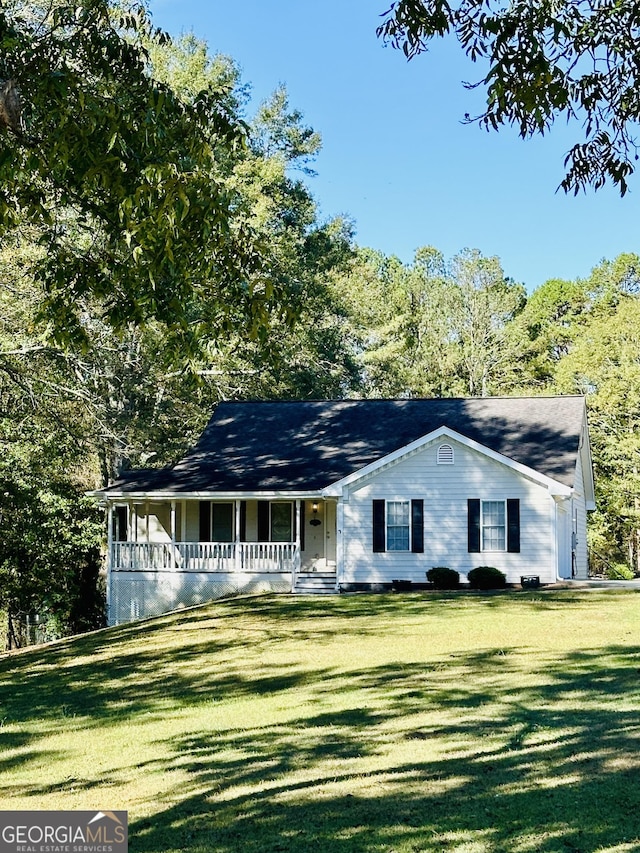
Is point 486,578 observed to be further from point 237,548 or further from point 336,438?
point 336,438

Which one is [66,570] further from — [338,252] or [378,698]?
[378,698]

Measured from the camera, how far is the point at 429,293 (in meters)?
53.3

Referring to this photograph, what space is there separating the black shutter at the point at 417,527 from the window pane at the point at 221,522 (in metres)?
5.50

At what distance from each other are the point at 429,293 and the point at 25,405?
2959cm

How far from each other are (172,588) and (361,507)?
5.34 meters

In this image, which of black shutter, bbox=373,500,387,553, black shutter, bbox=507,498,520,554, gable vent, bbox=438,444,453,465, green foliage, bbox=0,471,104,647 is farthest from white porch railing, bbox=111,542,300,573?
black shutter, bbox=507,498,520,554

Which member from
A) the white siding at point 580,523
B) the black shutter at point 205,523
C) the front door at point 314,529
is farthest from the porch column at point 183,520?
the white siding at point 580,523

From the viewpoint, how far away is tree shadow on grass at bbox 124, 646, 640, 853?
652 cm

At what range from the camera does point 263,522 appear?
28.3 metres

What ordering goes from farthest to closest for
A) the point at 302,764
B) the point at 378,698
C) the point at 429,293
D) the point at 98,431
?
the point at 429,293
the point at 98,431
the point at 378,698
the point at 302,764

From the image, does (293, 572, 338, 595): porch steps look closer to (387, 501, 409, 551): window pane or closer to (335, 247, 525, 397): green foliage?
(387, 501, 409, 551): window pane

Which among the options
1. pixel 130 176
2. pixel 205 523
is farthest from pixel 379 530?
pixel 130 176

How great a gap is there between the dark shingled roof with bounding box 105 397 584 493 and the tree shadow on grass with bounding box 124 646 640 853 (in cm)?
1582

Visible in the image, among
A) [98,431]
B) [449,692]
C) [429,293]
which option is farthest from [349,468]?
[429,293]
